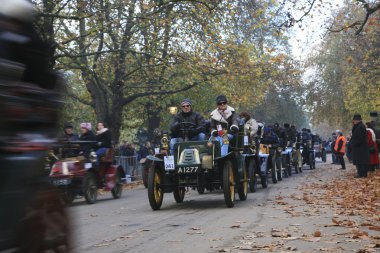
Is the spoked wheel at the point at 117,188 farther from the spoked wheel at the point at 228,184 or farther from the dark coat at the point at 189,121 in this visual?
the spoked wheel at the point at 228,184

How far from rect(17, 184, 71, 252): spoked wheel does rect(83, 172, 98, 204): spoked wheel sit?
1088 centimetres

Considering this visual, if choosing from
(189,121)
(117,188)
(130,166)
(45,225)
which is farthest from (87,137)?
(45,225)

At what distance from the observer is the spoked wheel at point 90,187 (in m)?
14.9

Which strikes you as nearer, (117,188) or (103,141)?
(103,141)

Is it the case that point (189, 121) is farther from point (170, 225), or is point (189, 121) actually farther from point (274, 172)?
point (274, 172)

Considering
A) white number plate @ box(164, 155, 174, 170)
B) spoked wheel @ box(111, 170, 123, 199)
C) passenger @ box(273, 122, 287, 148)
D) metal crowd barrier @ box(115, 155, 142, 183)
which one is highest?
passenger @ box(273, 122, 287, 148)

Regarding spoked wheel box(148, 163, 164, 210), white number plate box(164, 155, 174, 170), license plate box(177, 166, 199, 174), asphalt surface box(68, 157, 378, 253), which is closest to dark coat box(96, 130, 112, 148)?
asphalt surface box(68, 157, 378, 253)

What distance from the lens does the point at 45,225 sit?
381cm

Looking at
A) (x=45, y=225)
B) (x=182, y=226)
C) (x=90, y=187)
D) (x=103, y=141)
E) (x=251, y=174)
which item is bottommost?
(x=182, y=226)

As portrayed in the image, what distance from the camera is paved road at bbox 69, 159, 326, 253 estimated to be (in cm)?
732

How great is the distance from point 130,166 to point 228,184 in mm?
15505

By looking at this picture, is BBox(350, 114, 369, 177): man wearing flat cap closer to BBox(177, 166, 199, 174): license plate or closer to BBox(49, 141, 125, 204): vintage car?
BBox(49, 141, 125, 204): vintage car

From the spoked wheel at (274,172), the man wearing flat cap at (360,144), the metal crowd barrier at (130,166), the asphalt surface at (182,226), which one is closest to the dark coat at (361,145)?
the man wearing flat cap at (360,144)

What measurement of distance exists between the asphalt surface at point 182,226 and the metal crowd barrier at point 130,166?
39.2 ft
